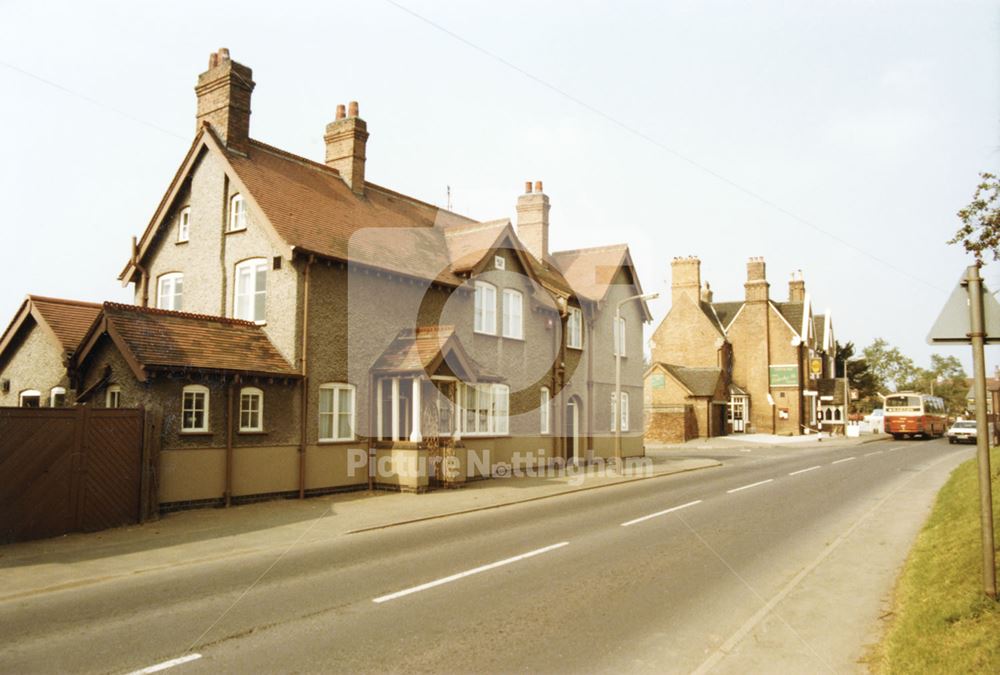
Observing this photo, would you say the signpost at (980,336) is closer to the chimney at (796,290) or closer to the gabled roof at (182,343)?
the gabled roof at (182,343)

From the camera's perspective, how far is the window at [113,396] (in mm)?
16016

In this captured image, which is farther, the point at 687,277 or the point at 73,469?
the point at 687,277

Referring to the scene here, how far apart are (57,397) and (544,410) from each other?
52.0 ft

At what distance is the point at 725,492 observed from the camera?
18859 millimetres

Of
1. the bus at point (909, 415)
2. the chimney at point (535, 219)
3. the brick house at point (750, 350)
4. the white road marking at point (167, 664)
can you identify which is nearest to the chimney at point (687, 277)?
the brick house at point (750, 350)

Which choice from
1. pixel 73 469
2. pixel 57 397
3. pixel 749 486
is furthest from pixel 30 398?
pixel 749 486

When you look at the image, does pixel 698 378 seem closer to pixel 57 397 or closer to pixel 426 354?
pixel 426 354

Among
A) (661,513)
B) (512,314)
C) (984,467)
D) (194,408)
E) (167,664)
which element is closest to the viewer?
(167,664)

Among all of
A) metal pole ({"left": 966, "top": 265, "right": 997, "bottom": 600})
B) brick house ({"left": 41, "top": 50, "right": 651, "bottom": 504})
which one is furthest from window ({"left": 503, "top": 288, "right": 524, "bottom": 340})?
metal pole ({"left": 966, "top": 265, "right": 997, "bottom": 600})

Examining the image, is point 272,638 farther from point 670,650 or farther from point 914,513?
point 914,513

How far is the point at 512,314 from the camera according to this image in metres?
25.3

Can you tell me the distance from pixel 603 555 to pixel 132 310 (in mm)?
11695

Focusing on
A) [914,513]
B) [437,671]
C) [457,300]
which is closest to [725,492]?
[914,513]

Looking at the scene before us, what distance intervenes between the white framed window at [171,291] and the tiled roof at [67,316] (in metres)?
2.35
